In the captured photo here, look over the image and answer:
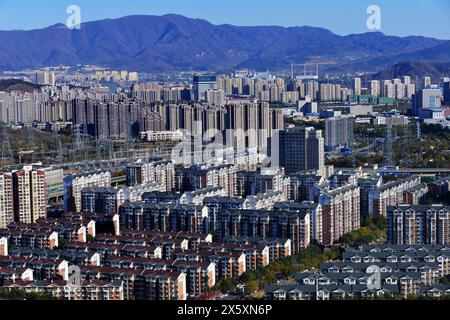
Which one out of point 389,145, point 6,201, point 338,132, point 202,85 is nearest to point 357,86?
point 202,85

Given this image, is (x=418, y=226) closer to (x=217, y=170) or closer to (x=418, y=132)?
(x=217, y=170)

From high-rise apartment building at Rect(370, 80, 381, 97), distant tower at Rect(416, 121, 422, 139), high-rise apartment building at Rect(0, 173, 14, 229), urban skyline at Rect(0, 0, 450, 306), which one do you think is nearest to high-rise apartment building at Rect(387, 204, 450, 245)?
urban skyline at Rect(0, 0, 450, 306)

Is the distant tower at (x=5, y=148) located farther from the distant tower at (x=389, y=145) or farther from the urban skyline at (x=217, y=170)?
the distant tower at (x=389, y=145)

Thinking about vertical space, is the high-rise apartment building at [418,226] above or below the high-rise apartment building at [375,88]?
below

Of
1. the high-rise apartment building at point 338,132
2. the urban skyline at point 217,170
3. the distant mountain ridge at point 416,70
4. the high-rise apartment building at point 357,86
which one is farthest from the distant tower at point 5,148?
the distant mountain ridge at point 416,70

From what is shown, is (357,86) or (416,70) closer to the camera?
(357,86)

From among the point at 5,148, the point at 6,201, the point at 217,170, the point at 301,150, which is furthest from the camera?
the point at 5,148

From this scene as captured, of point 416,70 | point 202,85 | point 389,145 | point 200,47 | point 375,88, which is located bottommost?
point 389,145

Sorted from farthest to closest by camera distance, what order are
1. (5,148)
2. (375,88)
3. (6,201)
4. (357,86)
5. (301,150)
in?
(357,86), (375,88), (5,148), (301,150), (6,201)

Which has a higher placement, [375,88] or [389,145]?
[375,88]

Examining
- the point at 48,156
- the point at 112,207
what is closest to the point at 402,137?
the point at 48,156
